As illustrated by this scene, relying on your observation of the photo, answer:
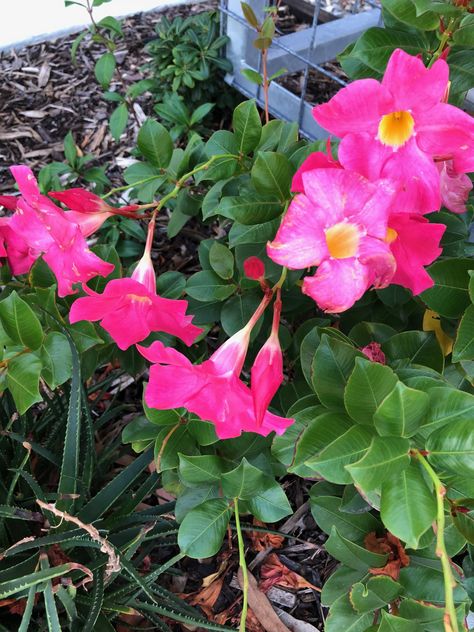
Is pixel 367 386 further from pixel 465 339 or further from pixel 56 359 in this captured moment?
pixel 56 359

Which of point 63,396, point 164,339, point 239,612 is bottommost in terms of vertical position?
point 239,612

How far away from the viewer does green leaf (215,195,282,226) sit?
866mm

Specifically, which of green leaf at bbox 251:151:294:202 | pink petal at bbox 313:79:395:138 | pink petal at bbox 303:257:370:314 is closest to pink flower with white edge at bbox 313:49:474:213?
pink petal at bbox 313:79:395:138

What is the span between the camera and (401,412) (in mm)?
621

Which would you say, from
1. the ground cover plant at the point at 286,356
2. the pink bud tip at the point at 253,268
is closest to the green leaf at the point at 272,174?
the ground cover plant at the point at 286,356

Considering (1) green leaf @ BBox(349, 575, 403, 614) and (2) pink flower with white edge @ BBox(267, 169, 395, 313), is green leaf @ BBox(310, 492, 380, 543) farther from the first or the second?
(2) pink flower with white edge @ BBox(267, 169, 395, 313)

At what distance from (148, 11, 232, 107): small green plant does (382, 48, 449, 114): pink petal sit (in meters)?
1.45

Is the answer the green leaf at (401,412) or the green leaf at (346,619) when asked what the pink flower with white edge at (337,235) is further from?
the green leaf at (346,619)

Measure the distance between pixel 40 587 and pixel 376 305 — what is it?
783 mm

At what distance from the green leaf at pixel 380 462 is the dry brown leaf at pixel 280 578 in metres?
0.79

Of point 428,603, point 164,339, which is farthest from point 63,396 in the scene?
point 428,603

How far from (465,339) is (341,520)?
1.22 ft

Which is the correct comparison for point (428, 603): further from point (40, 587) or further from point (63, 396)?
point (63, 396)

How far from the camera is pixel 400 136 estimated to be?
0.64 meters
